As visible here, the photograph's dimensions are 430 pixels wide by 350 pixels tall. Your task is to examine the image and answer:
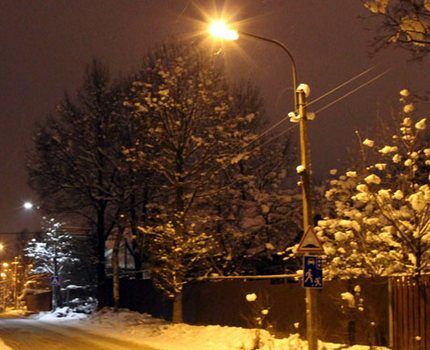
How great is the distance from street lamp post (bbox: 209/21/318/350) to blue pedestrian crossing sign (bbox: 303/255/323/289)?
0.54 meters

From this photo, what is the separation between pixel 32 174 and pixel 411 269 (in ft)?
80.9

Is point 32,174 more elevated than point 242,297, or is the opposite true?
point 32,174

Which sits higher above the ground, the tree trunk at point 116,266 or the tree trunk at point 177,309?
the tree trunk at point 116,266

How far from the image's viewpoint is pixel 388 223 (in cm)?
1667

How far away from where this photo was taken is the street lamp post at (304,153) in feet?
44.5

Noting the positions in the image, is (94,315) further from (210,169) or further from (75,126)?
(210,169)

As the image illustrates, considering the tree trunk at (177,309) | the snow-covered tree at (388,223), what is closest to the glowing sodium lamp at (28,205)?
the tree trunk at (177,309)

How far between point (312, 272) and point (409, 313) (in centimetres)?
305

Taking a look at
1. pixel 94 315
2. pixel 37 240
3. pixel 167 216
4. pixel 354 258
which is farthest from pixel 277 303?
pixel 37 240

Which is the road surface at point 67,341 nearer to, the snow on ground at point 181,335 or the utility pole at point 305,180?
the snow on ground at point 181,335

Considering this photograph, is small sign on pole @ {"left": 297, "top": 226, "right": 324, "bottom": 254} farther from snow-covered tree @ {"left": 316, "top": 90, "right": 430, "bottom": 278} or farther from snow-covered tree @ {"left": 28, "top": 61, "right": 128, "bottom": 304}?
snow-covered tree @ {"left": 28, "top": 61, "right": 128, "bottom": 304}

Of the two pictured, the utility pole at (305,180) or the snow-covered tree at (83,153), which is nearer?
the utility pole at (305,180)

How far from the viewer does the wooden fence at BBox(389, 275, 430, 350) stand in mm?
14391

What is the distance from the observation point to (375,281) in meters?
Result: 15.9
